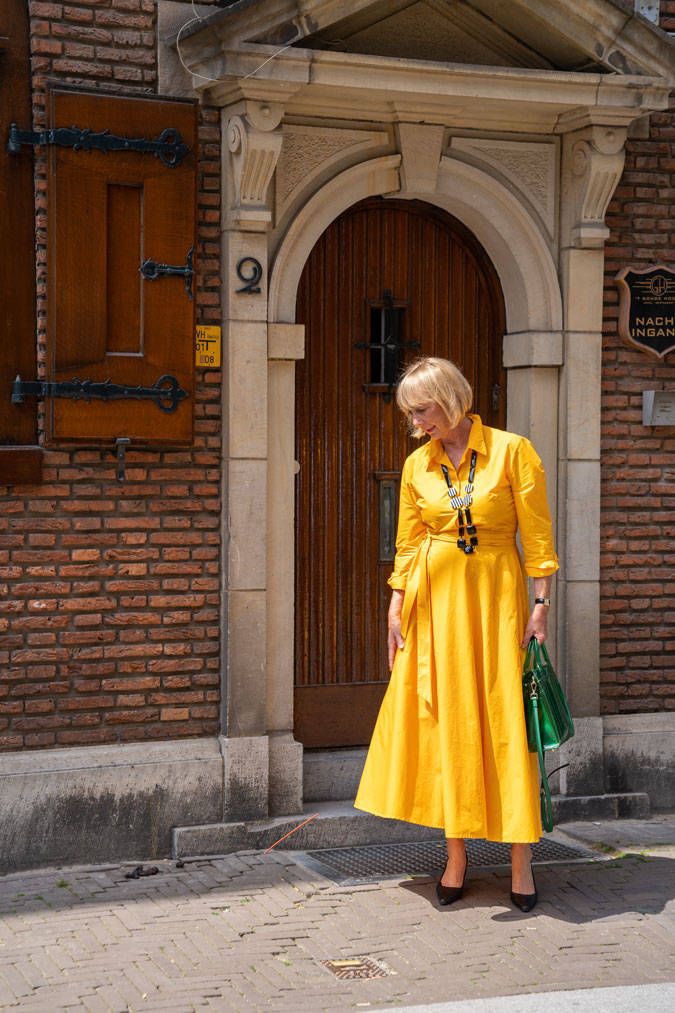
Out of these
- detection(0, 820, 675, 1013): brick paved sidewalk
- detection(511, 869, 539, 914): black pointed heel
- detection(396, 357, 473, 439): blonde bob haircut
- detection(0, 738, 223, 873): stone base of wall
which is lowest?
detection(0, 820, 675, 1013): brick paved sidewalk

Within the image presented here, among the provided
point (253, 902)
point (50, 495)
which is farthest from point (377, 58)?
point (253, 902)

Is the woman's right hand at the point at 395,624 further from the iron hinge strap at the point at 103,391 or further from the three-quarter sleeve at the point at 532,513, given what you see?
the iron hinge strap at the point at 103,391

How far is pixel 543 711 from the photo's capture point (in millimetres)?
5137

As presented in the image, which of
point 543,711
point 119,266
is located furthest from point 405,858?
point 119,266

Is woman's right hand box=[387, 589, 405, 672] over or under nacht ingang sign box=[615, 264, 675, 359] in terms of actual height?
under

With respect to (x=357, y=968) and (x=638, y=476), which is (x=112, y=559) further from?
(x=638, y=476)

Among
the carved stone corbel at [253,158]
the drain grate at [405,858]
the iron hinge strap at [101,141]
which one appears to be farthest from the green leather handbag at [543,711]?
the iron hinge strap at [101,141]

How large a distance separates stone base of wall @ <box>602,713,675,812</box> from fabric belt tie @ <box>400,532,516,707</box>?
1.77 meters

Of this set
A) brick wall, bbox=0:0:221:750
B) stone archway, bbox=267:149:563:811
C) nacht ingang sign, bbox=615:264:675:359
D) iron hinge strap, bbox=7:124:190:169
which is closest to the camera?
iron hinge strap, bbox=7:124:190:169

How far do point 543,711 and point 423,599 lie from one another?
637mm

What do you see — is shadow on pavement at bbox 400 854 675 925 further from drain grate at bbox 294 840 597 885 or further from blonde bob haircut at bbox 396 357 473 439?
blonde bob haircut at bbox 396 357 473 439

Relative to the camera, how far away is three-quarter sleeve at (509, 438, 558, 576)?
516 cm

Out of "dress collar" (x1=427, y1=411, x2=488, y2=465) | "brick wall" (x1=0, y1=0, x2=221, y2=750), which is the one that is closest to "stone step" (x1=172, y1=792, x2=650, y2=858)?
"brick wall" (x1=0, y1=0, x2=221, y2=750)

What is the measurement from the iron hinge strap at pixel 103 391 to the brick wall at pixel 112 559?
0.18 metres
